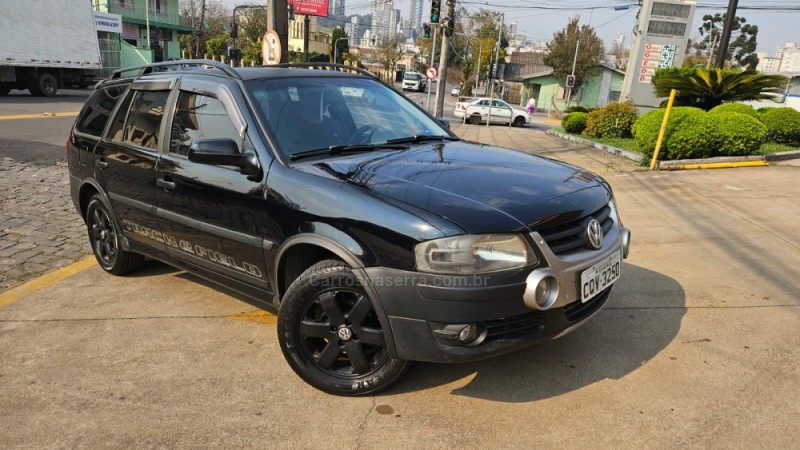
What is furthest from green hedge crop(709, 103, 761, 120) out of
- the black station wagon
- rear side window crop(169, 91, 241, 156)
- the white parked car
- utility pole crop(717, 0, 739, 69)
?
the white parked car

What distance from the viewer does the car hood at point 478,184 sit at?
2660mm

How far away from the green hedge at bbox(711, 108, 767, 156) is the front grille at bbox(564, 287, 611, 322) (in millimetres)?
8281

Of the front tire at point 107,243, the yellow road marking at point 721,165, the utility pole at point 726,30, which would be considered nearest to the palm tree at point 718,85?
the utility pole at point 726,30

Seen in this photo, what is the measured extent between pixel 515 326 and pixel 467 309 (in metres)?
0.29

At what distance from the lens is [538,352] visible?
135 inches

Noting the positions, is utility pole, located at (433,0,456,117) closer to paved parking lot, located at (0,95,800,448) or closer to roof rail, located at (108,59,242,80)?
roof rail, located at (108,59,242,80)

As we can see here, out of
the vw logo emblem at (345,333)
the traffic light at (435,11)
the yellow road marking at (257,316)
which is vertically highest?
the traffic light at (435,11)

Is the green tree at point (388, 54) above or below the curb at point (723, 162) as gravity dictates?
above

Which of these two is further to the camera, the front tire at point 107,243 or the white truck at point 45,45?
the white truck at point 45,45

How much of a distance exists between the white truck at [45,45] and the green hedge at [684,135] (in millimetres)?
22658

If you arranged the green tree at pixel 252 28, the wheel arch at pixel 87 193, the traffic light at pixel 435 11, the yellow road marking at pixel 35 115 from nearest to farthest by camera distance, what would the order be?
the wheel arch at pixel 87 193
the yellow road marking at pixel 35 115
the traffic light at pixel 435 11
the green tree at pixel 252 28

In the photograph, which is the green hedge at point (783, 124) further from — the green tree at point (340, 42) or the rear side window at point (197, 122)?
the green tree at point (340, 42)

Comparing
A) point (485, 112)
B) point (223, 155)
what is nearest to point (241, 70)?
point (223, 155)

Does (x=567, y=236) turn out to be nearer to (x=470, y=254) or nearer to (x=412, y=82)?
(x=470, y=254)
